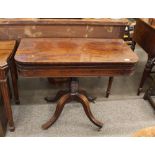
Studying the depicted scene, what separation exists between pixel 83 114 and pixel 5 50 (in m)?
0.86

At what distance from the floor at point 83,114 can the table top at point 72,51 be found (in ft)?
2.17

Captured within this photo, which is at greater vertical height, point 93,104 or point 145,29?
point 145,29

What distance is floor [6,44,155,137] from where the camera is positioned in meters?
1.58

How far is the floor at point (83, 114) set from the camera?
158 centimetres

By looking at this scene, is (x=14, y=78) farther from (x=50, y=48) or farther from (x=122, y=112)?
(x=122, y=112)

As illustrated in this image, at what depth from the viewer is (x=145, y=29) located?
183 centimetres

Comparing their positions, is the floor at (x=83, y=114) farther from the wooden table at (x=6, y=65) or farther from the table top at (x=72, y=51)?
the table top at (x=72, y=51)

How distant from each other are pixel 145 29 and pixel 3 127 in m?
1.53

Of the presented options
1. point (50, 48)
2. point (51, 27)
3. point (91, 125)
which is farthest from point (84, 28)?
point (91, 125)

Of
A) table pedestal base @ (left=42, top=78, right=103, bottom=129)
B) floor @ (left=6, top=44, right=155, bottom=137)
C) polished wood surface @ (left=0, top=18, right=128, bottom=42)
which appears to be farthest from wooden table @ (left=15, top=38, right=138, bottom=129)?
floor @ (left=6, top=44, right=155, bottom=137)

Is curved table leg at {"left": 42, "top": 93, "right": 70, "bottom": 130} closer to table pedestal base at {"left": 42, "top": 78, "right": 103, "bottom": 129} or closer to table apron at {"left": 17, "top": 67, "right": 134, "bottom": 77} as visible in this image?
table pedestal base at {"left": 42, "top": 78, "right": 103, "bottom": 129}

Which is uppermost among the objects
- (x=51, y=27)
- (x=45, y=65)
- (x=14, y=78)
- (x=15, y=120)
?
(x=51, y=27)
